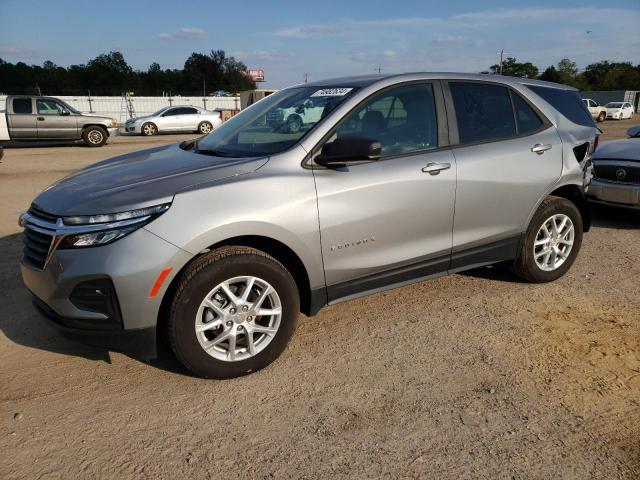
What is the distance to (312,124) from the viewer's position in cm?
343

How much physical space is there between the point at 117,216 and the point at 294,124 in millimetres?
1410

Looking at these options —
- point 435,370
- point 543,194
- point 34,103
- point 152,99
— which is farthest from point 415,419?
point 152,99

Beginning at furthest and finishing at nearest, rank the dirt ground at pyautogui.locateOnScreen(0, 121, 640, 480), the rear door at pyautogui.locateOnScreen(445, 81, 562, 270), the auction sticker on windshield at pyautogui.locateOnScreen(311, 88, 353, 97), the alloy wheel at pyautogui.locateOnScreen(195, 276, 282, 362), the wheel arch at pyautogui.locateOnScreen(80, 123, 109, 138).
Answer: the wheel arch at pyautogui.locateOnScreen(80, 123, 109, 138) < the rear door at pyautogui.locateOnScreen(445, 81, 562, 270) < the auction sticker on windshield at pyautogui.locateOnScreen(311, 88, 353, 97) < the alloy wheel at pyautogui.locateOnScreen(195, 276, 282, 362) < the dirt ground at pyautogui.locateOnScreen(0, 121, 640, 480)

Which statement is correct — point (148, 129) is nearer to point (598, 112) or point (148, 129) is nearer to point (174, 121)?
point (174, 121)

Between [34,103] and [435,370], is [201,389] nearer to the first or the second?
[435,370]

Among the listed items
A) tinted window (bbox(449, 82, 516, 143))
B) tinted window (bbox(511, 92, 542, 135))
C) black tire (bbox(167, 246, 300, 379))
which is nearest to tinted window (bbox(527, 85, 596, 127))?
tinted window (bbox(511, 92, 542, 135))

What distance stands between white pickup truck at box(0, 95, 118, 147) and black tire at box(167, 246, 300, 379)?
56.6ft

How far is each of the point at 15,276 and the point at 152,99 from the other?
1481 inches

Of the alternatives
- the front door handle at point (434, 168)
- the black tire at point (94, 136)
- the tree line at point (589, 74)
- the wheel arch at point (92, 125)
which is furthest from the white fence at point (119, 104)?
the tree line at point (589, 74)

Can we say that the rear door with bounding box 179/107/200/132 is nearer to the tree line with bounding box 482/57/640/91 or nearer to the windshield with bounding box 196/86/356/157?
the windshield with bounding box 196/86/356/157

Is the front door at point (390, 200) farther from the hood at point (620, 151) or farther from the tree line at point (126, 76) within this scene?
the tree line at point (126, 76)

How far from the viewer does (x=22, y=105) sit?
56.1 ft

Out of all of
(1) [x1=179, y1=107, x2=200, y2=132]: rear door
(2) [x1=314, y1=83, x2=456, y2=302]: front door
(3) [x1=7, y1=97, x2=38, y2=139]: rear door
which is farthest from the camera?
(1) [x1=179, y1=107, x2=200, y2=132]: rear door

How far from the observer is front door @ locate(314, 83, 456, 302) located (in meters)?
3.33
